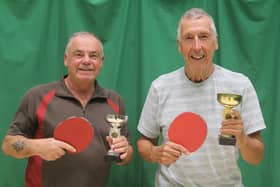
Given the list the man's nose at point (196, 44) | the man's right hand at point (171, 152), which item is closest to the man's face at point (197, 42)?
the man's nose at point (196, 44)

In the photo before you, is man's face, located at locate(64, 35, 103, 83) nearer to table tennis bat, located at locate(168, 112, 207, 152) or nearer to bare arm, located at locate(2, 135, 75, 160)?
bare arm, located at locate(2, 135, 75, 160)

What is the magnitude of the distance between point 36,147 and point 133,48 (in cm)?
95

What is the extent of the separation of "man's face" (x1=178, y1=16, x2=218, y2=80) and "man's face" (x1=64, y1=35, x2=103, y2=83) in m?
0.47

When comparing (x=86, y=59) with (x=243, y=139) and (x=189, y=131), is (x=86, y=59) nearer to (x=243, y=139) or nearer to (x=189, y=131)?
(x=189, y=131)

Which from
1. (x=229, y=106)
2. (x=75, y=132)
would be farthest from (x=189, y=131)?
(x=75, y=132)

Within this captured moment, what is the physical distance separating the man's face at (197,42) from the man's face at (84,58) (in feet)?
1.55

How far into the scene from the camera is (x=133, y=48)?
279 cm

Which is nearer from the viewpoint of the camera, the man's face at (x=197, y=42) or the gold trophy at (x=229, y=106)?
the gold trophy at (x=229, y=106)

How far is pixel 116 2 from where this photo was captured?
273 cm

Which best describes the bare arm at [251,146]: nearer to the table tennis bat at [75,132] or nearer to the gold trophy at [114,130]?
the gold trophy at [114,130]

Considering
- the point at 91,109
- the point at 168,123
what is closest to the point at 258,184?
the point at 168,123

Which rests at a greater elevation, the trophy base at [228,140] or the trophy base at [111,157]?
the trophy base at [228,140]

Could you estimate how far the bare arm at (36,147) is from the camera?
2113mm

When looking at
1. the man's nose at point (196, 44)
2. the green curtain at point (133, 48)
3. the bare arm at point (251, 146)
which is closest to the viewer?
the bare arm at point (251, 146)
